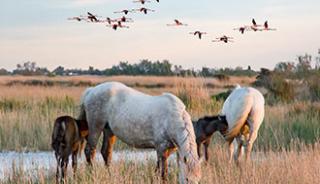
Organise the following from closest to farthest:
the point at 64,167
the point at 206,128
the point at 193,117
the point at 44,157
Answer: the point at 64,167 < the point at 206,128 < the point at 44,157 < the point at 193,117

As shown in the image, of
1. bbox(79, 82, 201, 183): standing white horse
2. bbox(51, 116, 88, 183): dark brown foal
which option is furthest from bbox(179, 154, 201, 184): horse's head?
bbox(51, 116, 88, 183): dark brown foal

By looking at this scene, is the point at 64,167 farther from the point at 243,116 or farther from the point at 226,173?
the point at 243,116

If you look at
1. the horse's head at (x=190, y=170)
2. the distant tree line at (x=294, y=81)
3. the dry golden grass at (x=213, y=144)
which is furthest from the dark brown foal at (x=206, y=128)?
the distant tree line at (x=294, y=81)

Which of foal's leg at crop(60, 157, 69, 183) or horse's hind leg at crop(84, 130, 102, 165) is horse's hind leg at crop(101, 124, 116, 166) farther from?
foal's leg at crop(60, 157, 69, 183)

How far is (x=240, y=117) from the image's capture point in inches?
490

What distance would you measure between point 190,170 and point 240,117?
11.1ft

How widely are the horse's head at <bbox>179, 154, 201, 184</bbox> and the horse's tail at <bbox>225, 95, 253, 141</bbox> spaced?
3.16 m

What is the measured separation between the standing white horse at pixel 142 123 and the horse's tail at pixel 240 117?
2.15 m

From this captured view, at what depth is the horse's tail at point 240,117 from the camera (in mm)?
12453

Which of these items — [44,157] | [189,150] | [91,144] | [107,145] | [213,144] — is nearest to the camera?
[189,150]

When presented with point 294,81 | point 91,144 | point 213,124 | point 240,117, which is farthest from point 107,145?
point 294,81

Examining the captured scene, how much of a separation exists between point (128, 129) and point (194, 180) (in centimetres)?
191

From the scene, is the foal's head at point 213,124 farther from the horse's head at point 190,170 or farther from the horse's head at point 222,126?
the horse's head at point 190,170

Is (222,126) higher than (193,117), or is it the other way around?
(222,126)
